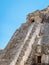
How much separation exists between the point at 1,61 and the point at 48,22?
41.9 ft

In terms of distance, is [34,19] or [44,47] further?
[34,19]

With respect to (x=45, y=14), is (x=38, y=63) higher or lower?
lower

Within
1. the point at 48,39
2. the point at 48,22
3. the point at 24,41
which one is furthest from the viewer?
the point at 48,22

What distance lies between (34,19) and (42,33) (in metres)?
6.11

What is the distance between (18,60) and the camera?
60.7 ft

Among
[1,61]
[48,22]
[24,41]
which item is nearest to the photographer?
[1,61]

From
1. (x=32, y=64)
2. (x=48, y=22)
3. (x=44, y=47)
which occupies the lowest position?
(x=32, y=64)

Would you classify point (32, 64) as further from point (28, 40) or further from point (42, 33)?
point (42, 33)

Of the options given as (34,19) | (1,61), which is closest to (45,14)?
(34,19)

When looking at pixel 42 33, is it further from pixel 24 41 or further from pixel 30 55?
pixel 30 55

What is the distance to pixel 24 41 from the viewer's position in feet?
70.9

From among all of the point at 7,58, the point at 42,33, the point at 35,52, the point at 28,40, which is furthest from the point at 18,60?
the point at 42,33

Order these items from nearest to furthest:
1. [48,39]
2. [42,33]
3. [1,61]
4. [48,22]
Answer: [1,61]
[48,39]
[42,33]
[48,22]

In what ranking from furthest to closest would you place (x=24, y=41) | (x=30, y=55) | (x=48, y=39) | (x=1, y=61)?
(x=48, y=39), (x=24, y=41), (x=30, y=55), (x=1, y=61)
